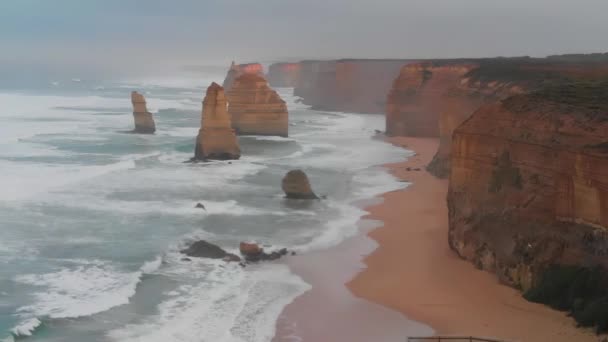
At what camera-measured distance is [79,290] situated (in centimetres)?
1898

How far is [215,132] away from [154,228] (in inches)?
695

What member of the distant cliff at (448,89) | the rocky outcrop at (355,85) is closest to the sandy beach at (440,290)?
the distant cliff at (448,89)

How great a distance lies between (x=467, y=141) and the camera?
70.5ft

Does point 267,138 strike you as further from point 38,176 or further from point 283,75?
point 283,75

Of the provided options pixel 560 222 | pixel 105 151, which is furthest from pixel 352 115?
pixel 560 222

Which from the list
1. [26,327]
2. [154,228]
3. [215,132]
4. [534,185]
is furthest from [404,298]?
[215,132]

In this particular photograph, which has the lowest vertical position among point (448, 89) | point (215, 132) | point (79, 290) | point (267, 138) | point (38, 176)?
point (267, 138)

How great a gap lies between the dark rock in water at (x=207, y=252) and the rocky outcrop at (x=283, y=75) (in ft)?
464

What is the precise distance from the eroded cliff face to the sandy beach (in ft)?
2.49

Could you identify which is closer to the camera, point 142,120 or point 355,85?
point 142,120

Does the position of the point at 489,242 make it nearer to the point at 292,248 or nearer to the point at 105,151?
the point at 292,248

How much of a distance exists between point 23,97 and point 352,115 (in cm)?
4991

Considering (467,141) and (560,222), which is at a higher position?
(467,141)

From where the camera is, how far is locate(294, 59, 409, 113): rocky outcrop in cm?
10069
